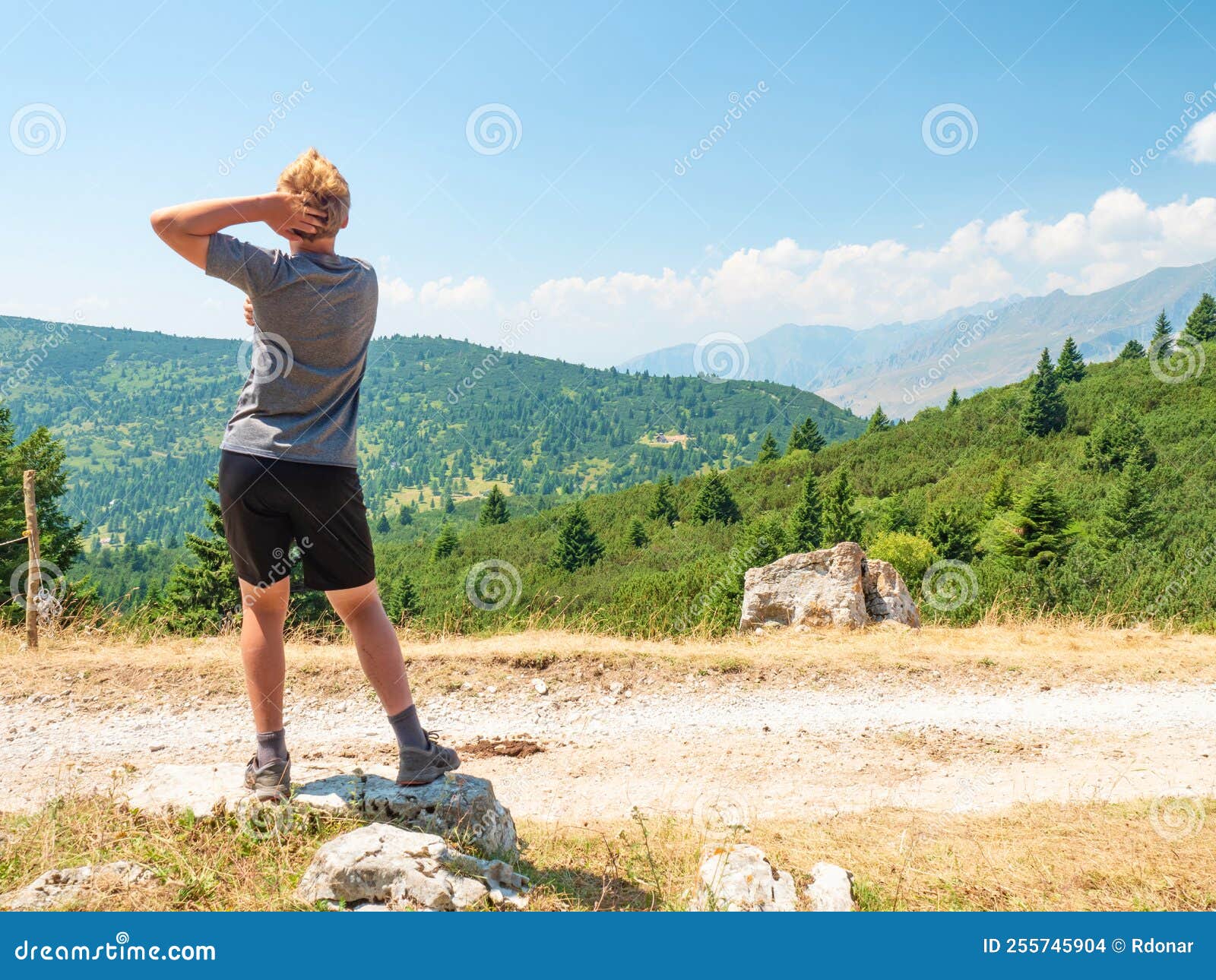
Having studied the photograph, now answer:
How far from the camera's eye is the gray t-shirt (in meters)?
2.63

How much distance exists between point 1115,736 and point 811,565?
4.01m

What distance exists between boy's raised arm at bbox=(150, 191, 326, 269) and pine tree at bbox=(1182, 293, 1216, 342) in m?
60.6

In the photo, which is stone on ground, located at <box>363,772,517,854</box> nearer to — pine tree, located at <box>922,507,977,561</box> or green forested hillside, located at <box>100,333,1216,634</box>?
green forested hillside, located at <box>100,333,1216,634</box>

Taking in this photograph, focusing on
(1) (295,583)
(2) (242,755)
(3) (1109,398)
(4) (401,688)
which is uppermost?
(3) (1109,398)

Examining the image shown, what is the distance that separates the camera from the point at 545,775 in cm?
469

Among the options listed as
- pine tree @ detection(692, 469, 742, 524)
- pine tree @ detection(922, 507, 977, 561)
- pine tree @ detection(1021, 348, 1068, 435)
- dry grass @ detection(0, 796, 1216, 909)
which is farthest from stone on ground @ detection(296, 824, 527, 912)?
pine tree @ detection(1021, 348, 1068, 435)

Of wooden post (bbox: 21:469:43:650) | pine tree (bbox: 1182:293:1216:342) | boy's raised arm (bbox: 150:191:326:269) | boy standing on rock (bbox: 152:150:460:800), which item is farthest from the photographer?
pine tree (bbox: 1182:293:1216:342)

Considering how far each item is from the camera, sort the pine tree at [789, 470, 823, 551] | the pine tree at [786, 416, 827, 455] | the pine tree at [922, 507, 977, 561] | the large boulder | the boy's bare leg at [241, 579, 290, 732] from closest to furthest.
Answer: the boy's bare leg at [241, 579, 290, 732] < the large boulder < the pine tree at [922, 507, 977, 561] < the pine tree at [789, 470, 823, 551] < the pine tree at [786, 416, 827, 455]

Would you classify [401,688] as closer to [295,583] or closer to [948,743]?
[295,583]

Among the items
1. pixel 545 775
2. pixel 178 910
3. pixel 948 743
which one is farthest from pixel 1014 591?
pixel 178 910

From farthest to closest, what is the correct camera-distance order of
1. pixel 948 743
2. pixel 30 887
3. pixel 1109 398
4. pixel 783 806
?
pixel 1109 398 < pixel 948 743 < pixel 783 806 < pixel 30 887

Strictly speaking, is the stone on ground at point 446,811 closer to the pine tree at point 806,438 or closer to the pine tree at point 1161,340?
the pine tree at point 1161,340

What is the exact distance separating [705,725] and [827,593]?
380 cm

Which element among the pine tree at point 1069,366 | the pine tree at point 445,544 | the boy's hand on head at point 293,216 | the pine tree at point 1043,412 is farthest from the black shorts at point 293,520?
the pine tree at point 1069,366
